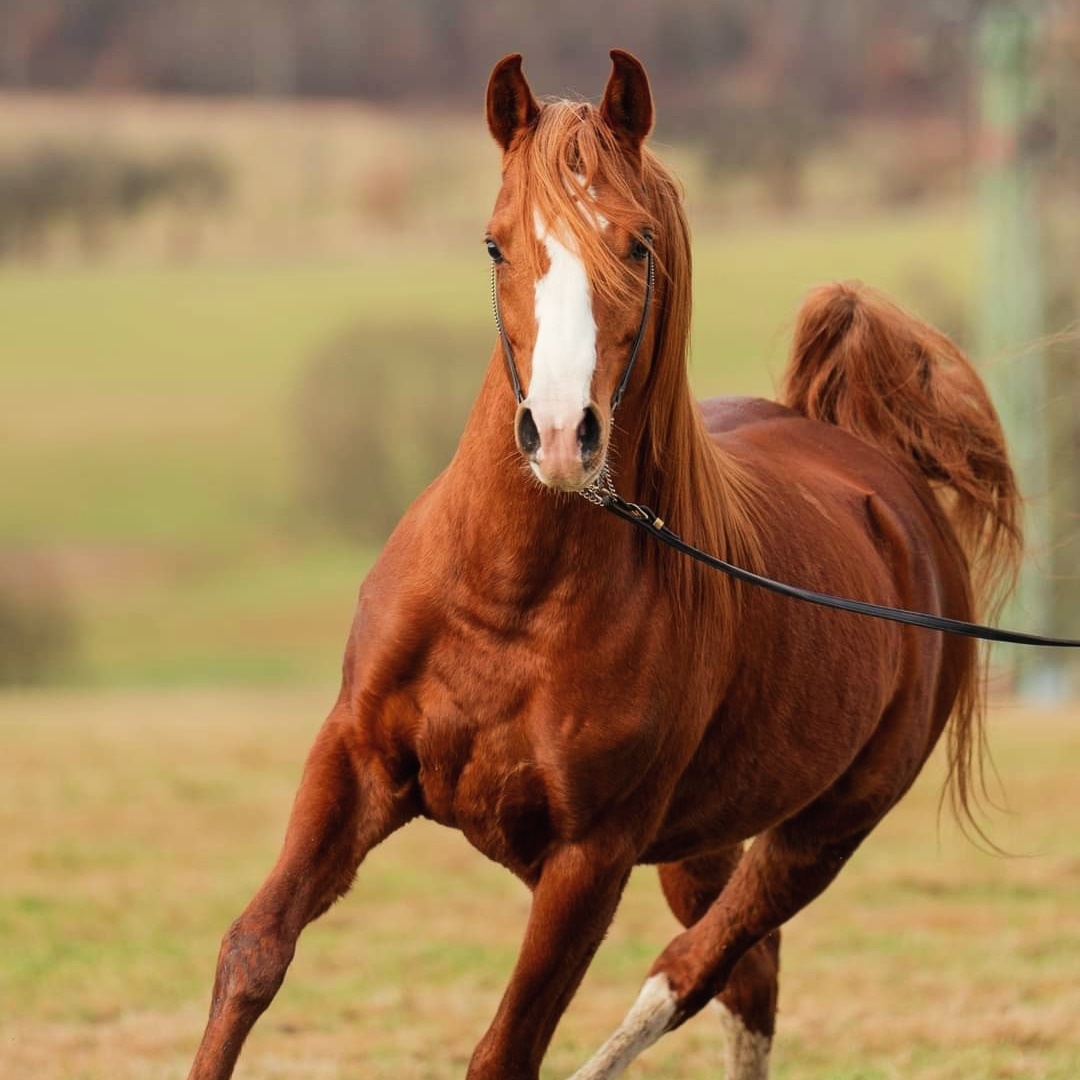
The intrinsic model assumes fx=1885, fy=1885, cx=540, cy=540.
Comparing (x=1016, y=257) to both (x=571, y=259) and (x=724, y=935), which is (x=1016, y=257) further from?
(x=571, y=259)

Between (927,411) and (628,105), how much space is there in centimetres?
266

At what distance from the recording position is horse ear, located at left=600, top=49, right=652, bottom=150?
12.3 feet

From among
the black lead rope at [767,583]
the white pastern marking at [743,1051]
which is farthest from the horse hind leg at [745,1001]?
the black lead rope at [767,583]

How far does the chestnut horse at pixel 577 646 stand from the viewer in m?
3.62

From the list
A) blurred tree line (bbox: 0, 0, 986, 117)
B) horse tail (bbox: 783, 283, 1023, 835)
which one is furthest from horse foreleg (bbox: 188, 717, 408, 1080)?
blurred tree line (bbox: 0, 0, 986, 117)

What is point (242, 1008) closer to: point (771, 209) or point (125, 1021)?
point (125, 1021)

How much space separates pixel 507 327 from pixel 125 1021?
4.17 meters

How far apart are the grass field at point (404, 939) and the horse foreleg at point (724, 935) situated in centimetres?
104

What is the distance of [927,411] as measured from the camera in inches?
244

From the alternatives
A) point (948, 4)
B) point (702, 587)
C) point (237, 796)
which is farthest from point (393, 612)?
point (948, 4)

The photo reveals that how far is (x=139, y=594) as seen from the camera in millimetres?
46406

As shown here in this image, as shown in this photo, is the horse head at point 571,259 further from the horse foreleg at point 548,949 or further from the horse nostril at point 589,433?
the horse foreleg at point 548,949

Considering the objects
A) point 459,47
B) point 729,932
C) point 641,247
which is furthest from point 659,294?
point 459,47

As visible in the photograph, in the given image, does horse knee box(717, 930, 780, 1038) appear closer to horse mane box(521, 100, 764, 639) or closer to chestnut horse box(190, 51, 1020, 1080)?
chestnut horse box(190, 51, 1020, 1080)
